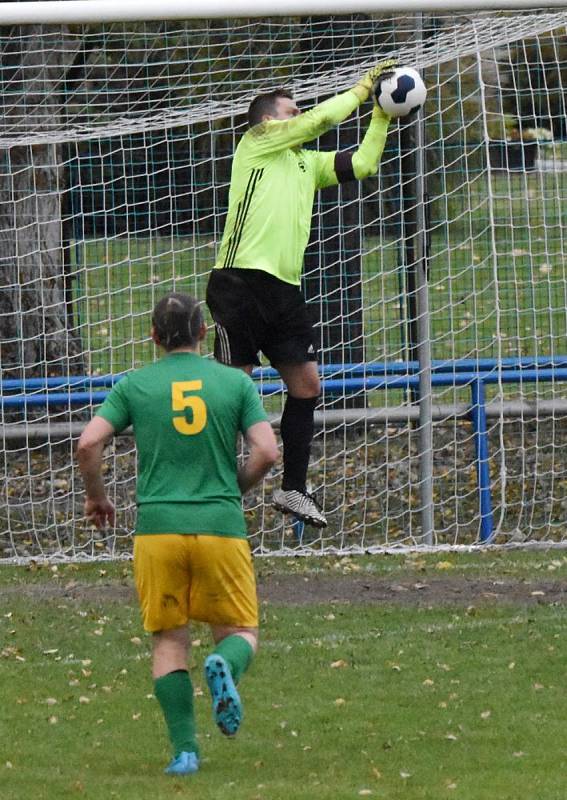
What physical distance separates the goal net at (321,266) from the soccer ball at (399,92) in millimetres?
2246

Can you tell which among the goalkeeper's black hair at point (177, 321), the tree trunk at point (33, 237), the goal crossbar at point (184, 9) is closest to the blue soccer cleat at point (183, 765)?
the goalkeeper's black hair at point (177, 321)

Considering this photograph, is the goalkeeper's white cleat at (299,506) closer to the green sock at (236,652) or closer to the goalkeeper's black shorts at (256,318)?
the goalkeeper's black shorts at (256,318)

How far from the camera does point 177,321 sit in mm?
5840

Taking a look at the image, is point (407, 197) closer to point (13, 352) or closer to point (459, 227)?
point (459, 227)

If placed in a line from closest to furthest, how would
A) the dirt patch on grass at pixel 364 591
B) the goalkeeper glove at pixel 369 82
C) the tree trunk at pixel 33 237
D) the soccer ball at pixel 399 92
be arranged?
the soccer ball at pixel 399 92 < the goalkeeper glove at pixel 369 82 < the dirt patch on grass at pixel 364 591 < the tree trunk at pixel 33 237

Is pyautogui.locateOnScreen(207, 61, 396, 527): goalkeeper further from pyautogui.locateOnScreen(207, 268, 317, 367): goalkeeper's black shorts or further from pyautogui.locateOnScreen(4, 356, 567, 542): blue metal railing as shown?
pyautogui.locateOnScreen(4, 356, 567, 542): blue metal railing

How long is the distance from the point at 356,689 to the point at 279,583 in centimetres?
242

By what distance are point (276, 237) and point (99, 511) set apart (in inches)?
117

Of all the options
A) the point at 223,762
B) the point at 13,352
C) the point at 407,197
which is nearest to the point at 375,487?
the point at 407,197

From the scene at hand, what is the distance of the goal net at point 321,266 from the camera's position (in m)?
11.1

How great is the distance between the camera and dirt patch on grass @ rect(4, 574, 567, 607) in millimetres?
9016

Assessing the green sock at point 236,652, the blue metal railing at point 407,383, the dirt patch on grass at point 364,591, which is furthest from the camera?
the blue metal railing at point 407,383

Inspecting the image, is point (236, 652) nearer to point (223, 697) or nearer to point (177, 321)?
point (223, 697)

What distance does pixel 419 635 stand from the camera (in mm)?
8195
